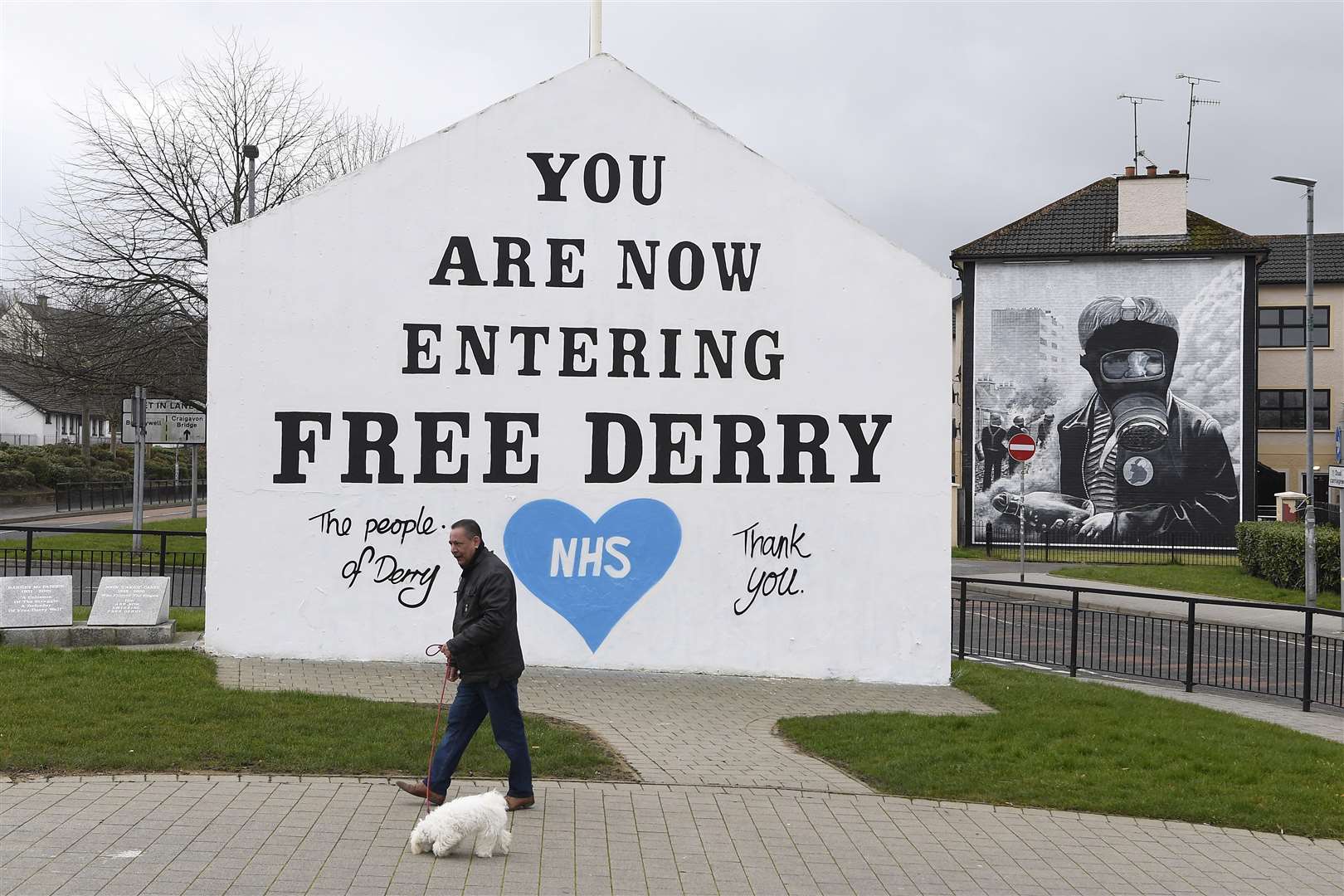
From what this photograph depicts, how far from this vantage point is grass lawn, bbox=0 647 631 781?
8125 mm

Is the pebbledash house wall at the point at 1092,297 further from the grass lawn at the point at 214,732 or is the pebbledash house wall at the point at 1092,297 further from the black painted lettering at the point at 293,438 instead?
the grass lawn at the point at 214,732

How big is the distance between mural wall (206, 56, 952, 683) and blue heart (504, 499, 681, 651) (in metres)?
0.03

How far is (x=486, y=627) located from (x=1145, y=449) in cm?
3113

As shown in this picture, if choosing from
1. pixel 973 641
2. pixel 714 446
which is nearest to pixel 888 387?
pixel 714 446

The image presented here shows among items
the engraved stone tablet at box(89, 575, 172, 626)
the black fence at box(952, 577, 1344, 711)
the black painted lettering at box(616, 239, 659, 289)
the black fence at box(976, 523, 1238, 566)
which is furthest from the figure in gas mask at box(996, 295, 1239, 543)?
the engraved stone tablet at box(89, 575, 172, 626)

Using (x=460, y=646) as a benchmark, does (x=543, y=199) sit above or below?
above

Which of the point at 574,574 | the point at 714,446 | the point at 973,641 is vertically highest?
the point at 714,446

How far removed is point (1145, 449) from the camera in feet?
115

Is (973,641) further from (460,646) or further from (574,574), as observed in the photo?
(460,646)

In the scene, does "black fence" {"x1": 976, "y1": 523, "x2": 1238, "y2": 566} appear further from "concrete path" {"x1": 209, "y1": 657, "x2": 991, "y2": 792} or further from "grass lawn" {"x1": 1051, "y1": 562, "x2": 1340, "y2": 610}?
"concrete path" {"x1": 209, "y1": 657, "x2": 991, "y2": 792}

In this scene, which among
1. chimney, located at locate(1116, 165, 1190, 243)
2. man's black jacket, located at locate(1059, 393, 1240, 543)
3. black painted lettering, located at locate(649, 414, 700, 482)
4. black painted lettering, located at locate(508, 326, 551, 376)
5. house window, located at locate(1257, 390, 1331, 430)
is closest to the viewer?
black painted lettering, located at locate(508, 326, 551, 376)

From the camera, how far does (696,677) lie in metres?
12.9

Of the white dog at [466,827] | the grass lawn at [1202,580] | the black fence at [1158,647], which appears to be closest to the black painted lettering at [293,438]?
the white dog at [466,827]

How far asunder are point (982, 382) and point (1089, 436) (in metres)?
3.24
